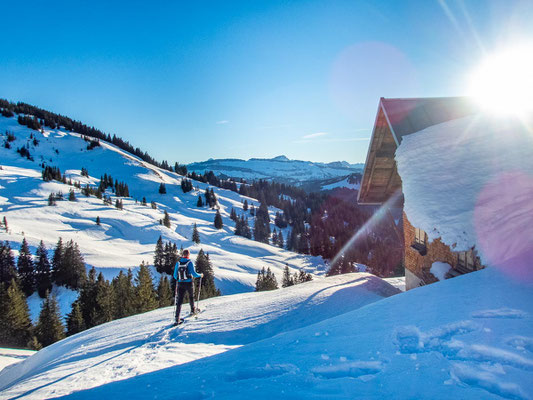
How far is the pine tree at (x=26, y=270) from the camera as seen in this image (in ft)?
120

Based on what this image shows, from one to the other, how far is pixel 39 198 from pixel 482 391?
84766mm

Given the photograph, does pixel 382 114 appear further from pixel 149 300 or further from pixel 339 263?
pixel 339 263

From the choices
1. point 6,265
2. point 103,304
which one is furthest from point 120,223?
point 103,304

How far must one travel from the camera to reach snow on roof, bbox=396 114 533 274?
4.17m

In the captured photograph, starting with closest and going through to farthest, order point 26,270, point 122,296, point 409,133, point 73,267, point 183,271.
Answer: point 183,271 → point 409,133 → point 122,296 → point 26,270 → point 73,267

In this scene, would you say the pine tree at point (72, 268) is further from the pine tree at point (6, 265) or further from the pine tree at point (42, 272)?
the pine tree at point (6, 265)

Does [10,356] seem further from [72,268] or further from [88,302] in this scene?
[72,268]

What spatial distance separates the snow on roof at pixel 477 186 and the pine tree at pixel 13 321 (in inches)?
1456

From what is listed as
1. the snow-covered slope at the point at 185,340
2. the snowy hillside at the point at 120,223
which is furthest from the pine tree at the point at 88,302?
the snow-covered slope at the point at 185,340

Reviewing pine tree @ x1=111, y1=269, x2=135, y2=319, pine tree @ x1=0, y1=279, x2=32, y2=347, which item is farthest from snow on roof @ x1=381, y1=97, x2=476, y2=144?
pine tree @ x1=0, y1=279, x2=32, y2=347

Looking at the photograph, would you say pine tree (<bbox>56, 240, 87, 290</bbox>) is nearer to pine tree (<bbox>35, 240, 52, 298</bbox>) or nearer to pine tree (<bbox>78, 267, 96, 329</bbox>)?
pine tree (<bbox>35, 240, 52, 298</bbox>)

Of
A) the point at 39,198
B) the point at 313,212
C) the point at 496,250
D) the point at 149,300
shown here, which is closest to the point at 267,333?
the point at 496,250

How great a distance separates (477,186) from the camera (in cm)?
512

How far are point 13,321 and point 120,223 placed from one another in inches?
1348
